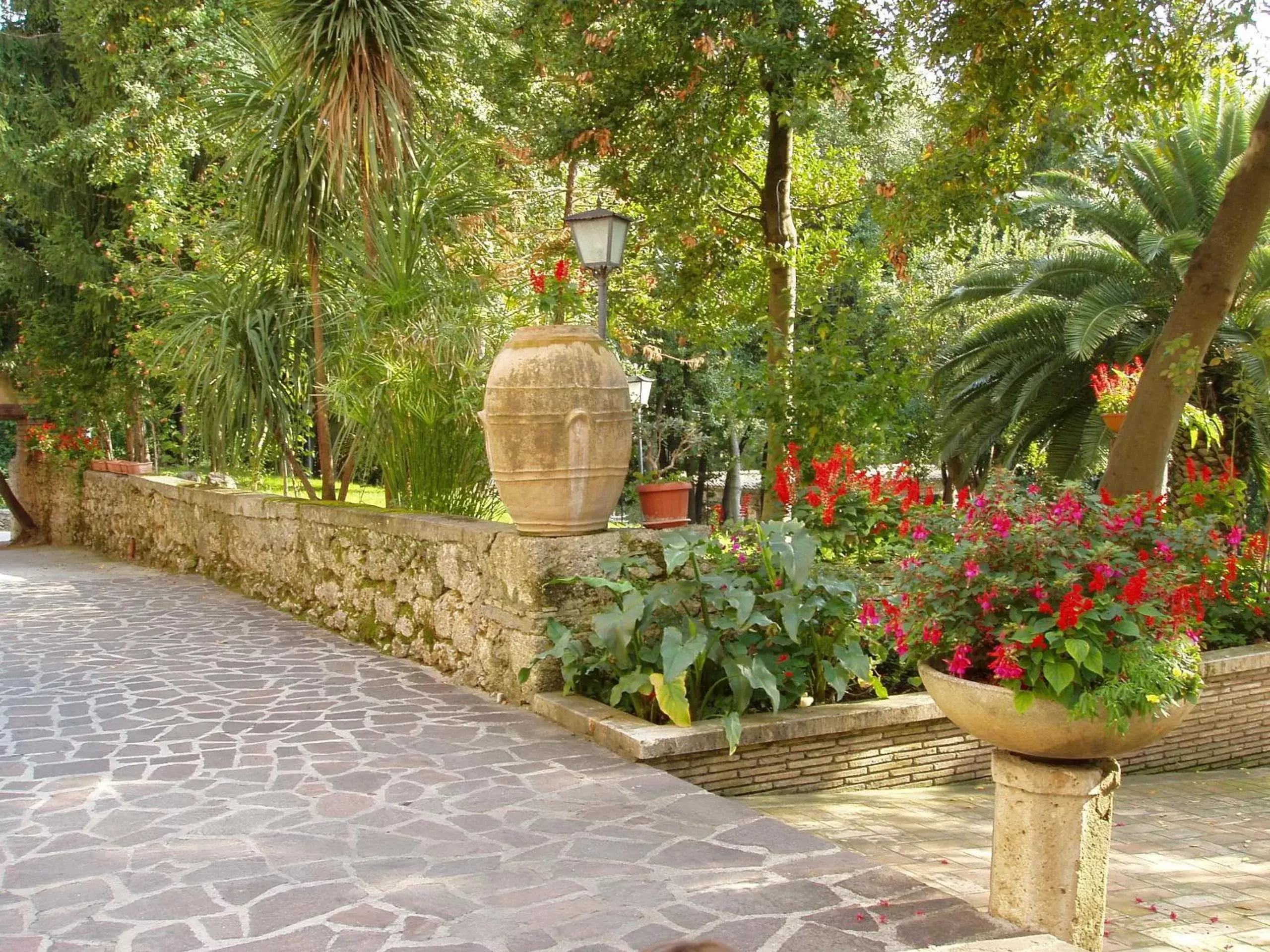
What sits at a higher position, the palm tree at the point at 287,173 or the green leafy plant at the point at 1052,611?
the palm tree at the point at 287,173

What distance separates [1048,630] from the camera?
3.24 m

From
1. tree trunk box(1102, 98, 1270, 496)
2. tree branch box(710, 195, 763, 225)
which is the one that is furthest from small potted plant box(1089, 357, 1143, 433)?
tree branch box(710, 195, 763, 225)

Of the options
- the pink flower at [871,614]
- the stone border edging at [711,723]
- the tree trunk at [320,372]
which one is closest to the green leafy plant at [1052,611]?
the pink flower at [871,614]

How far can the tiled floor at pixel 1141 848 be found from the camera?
406cm

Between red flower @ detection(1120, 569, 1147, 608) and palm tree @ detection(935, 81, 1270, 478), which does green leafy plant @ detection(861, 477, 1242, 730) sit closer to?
red flower @ detection(1120, 569, 1147, 608)

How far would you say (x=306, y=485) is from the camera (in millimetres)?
9375

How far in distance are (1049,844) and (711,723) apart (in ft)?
6.10

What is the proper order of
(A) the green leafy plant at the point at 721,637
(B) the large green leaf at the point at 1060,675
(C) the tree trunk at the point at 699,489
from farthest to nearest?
(C) the tree trunk at the point at 699,489 < (A) the green leafy plant at the point at 721,637 < (B) the large green leaf at the point at 1060,675

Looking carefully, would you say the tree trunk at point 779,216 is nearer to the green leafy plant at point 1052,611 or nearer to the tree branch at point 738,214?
the tree branch at point 738,214

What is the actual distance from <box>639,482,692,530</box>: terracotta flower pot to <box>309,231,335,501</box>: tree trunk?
272 centimetres

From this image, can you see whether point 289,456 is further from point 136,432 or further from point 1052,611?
point 136,432

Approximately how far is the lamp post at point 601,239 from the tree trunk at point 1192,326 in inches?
150

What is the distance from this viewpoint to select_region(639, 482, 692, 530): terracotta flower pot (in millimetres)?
7422

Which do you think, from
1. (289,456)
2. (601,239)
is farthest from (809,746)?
(289,456)
